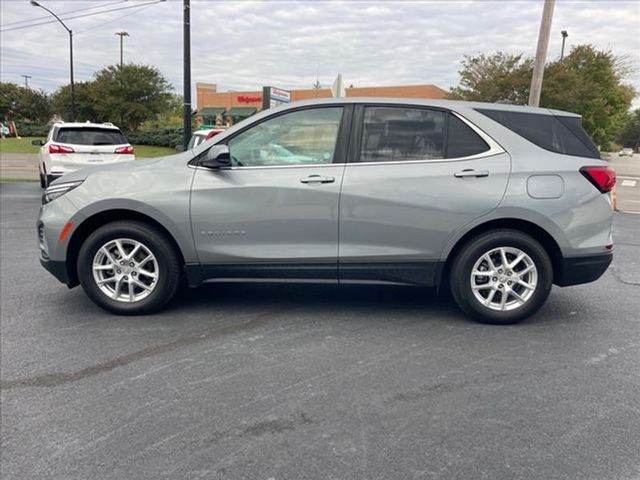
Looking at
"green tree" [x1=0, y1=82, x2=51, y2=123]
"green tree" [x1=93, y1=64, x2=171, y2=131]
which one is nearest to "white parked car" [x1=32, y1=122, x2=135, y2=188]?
"green tree" [x1=93, y1=64, x2=171, y2=131]

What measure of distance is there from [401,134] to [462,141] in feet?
1.58

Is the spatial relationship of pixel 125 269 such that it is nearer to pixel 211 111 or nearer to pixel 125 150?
pixel 125 150

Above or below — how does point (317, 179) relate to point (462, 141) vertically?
below

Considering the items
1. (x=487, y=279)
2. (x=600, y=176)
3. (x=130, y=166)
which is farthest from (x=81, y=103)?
(x=600, y=176)

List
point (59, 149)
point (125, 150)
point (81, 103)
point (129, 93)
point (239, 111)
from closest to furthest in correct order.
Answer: point (59, 149)
point (125, 150)
point (129, 93)
point (81, 103)
point (239, 111)

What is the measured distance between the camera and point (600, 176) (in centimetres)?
391

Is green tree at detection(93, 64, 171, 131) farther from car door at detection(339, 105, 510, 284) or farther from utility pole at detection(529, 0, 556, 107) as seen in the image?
car door at detection(339, 105, 510, 284)

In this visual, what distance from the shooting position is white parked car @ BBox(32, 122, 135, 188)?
1092 cm

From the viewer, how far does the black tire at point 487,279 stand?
3916 mm

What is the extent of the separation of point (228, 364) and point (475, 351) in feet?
5.71

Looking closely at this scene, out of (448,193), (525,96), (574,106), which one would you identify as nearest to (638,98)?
(574,106)

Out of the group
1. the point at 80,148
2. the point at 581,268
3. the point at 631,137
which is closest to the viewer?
the point at 581,268

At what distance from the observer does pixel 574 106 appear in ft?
81.8

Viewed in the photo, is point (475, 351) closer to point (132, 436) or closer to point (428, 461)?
point (428, 461)
